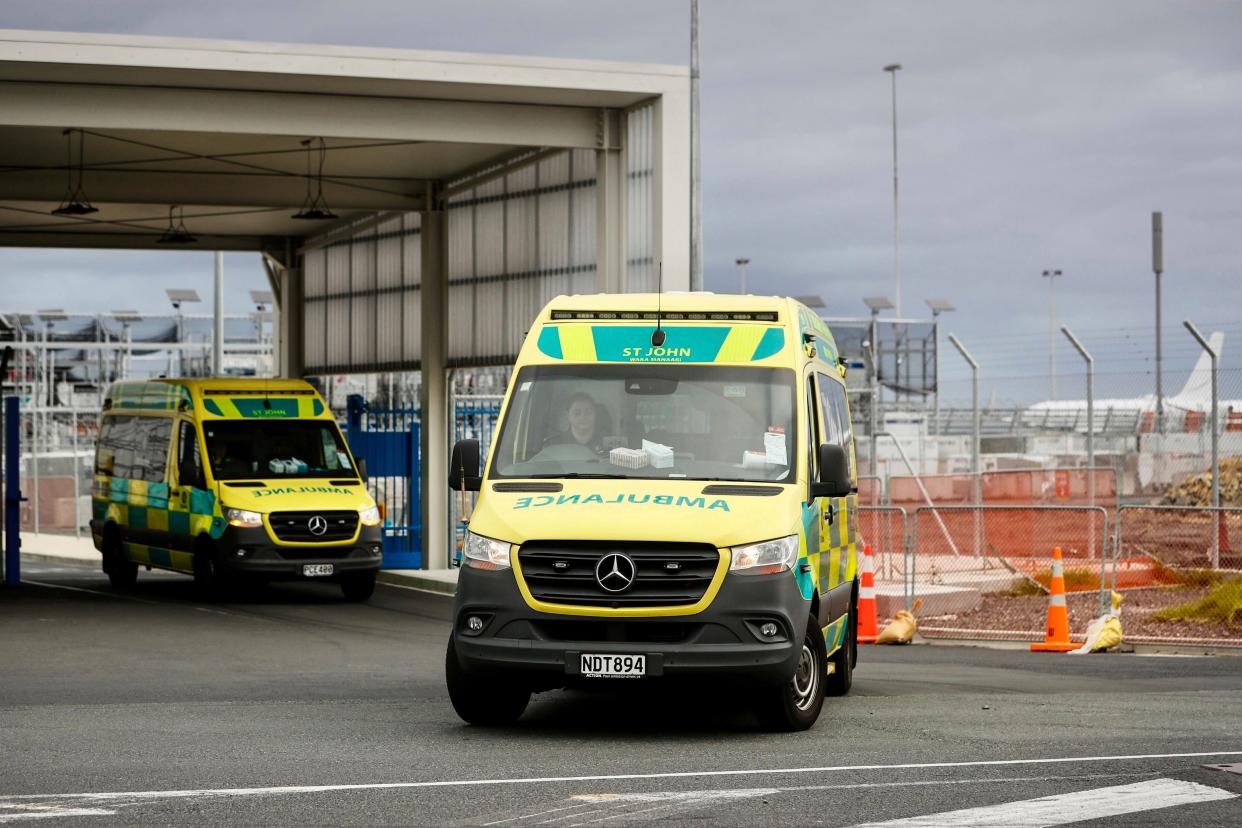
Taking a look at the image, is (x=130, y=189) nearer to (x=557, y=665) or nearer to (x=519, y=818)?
(x=557, y=665)

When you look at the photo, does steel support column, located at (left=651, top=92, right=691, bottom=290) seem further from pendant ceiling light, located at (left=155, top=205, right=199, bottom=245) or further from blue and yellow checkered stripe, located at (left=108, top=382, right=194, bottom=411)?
pendant ceiling light, located at (left=155, top=205, right=199, bottom=245)

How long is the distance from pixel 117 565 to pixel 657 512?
16243mm

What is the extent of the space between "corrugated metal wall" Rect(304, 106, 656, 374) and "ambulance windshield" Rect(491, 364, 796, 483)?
33.3 feet

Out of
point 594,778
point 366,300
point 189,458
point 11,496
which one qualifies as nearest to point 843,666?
point 594,778

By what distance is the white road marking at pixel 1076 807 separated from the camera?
24.4 ft

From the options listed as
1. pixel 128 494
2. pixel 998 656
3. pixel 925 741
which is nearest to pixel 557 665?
pixel 925 741

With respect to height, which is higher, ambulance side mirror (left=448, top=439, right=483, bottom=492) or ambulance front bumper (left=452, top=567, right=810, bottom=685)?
ambulance side mirror (left=448, top=439, right=483, bottom=492)

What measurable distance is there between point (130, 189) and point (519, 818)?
22.2m

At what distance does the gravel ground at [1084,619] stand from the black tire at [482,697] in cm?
816

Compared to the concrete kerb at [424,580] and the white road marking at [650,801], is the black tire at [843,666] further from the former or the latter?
the concrete kerb at [424,580]

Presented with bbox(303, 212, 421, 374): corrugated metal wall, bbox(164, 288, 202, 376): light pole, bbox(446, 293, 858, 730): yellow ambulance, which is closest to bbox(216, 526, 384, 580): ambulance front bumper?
bbox(303, 212, 421, 374): corrugated metal wall

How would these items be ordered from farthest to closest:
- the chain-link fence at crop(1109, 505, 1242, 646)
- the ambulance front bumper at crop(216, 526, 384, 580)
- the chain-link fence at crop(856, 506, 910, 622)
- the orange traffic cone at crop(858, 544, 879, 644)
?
the ambulance front bumper at crop(216, 526, 384, 580) < the chain-link fence at crop(856, 506, 910, 622) < the chain-link fence at crop(1109, 505, 1242, 646) < the orange traffic cone at crop(858, 544, 879, 644)

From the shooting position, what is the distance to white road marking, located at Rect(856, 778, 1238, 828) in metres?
7.45

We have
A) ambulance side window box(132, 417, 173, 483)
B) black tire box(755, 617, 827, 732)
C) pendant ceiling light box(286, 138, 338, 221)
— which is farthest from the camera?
pendant ceiling light box(286, 138, 338, 221)
